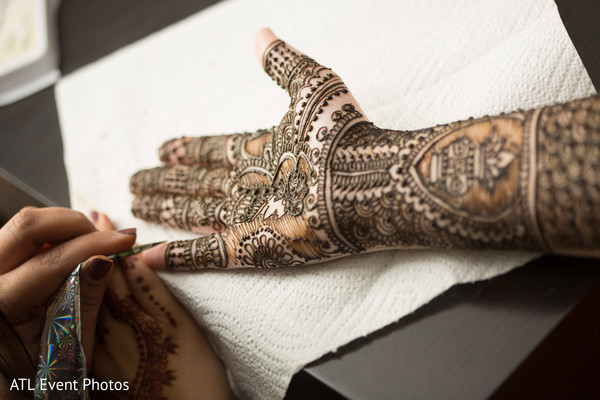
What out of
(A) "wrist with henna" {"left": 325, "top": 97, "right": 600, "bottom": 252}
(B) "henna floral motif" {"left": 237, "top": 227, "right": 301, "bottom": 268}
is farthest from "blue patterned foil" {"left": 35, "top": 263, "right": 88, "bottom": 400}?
(A) "wrist with henna" {"left": 325, "top": 97, "right": 600, "bottom": 252}

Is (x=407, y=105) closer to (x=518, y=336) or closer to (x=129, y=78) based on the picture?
(x=518, y=336)

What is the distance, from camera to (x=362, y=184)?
2.35ft

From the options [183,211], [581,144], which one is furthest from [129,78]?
[581,144]

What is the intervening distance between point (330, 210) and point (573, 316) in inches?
14.3

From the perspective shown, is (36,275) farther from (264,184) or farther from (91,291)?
(264,184)

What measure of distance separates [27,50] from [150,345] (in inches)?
55.0

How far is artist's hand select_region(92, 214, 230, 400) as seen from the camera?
A: 35.5 inches

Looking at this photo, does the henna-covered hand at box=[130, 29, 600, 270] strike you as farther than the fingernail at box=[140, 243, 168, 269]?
No

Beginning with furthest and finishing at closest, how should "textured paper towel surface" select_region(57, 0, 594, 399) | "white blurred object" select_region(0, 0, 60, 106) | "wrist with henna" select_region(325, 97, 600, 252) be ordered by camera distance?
"white blurred object" select_region(0, 0, 60, 106)
"textured paper towel surface" select_region(57, 0, 594, 399)
"wrist with henna" select_region(325, 97, 600, 252)

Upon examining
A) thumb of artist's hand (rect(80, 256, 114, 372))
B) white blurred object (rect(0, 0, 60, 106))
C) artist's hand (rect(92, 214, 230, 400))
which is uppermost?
white blurred object (rect(0, 0, 60, 106))

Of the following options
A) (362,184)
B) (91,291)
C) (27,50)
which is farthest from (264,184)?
(27,50)

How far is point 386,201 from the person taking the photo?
69 cm

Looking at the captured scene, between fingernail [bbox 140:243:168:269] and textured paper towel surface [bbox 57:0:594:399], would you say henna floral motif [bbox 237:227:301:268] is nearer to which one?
textured paper towel surface [bbox 57:0:594:399]

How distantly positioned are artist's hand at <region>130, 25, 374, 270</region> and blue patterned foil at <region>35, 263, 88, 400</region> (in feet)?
0.68
